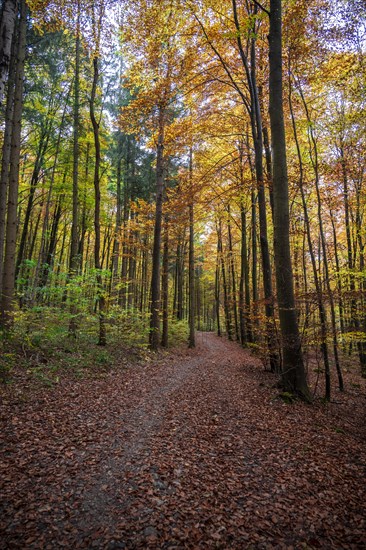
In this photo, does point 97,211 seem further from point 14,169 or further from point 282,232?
point 282,232

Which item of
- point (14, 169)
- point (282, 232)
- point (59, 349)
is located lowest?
point (59, 349)

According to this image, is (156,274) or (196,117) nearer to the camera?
(196,117)

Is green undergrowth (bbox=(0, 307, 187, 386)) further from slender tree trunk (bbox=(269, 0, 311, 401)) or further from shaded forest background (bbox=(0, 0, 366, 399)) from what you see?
slender tree trunk (bbox=(269, 0, 311, 401))

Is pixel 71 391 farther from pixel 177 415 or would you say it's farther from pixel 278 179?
pixel 278 179

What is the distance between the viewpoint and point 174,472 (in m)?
3.68

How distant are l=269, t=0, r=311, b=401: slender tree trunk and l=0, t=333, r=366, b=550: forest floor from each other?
2.79 ft

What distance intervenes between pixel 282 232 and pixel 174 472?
595cm

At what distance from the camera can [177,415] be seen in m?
5.62

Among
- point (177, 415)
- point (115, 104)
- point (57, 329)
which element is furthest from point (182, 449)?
point (115, 104)

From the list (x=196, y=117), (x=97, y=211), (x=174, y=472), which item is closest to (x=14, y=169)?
(x=97, y=211)

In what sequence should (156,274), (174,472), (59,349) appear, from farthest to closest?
(156,274)
(59,349)
(174,472)

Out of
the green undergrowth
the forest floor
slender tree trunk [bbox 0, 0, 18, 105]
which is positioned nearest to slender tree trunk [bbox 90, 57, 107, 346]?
the green undergrowth

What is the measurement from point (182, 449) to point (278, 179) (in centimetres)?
662

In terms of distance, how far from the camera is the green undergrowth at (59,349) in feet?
22.1
